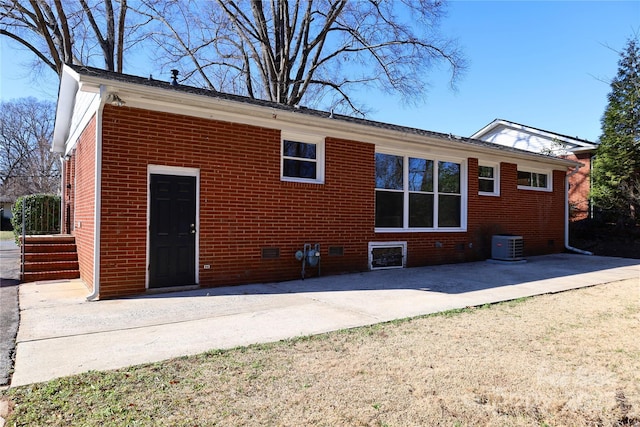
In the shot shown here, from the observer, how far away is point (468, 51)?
1797cm

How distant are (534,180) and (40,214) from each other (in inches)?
629

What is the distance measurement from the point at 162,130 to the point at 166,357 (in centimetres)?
424

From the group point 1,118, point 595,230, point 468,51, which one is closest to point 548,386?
point 595,230

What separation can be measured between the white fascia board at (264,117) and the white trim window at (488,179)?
0.98 meters

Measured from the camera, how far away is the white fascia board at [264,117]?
635cm

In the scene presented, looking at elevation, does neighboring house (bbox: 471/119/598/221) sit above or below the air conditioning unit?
above

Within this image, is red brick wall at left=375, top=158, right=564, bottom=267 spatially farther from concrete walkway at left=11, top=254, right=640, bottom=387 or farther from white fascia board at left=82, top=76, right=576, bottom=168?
white fascia board at left=82, top=76, right=576, bottom=168

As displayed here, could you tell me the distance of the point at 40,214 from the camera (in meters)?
12.9

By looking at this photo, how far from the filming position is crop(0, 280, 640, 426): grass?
8.50ft

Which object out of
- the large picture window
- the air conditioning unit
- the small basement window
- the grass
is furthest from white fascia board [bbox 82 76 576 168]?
the grass

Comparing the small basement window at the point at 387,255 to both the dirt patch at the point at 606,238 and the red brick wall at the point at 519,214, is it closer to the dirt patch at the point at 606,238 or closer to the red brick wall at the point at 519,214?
the red brick wall at the point at 519,214

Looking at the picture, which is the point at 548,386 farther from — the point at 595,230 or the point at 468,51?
the point at 468,51

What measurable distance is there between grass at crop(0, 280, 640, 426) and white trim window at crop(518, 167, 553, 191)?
29.3 feet

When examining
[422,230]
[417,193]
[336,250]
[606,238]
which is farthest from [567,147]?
[336,250]
